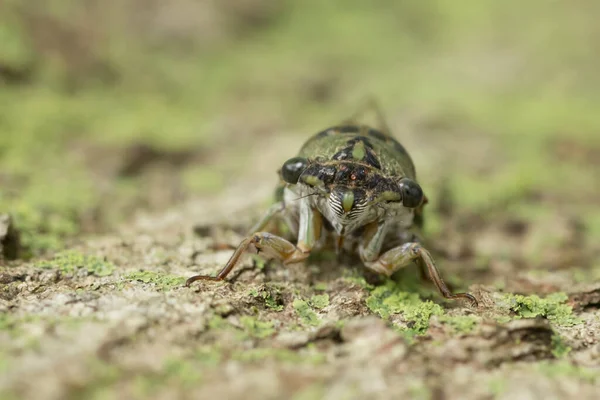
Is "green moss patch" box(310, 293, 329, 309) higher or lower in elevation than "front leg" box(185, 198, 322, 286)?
lower

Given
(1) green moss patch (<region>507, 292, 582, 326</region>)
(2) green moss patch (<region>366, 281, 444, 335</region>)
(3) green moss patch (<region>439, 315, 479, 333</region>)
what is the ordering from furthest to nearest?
(1) green moss patch (<region>507, 292, 582, 326</region>)
(2) green moss patch (<region>366, 281, 444, 335</region>)
(3) green moss patch (<region>439, 315, 479, 333</region>)

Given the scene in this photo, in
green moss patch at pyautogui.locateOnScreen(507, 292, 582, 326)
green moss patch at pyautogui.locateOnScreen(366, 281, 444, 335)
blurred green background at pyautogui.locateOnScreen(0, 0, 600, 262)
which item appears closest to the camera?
green moss patch at pyautogui.locateOnScreen(366, 281, 444, 335)

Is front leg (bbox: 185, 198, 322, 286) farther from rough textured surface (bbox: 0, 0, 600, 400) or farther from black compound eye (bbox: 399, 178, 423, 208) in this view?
black compound eye (bbox: 399, 178, 423, 208)

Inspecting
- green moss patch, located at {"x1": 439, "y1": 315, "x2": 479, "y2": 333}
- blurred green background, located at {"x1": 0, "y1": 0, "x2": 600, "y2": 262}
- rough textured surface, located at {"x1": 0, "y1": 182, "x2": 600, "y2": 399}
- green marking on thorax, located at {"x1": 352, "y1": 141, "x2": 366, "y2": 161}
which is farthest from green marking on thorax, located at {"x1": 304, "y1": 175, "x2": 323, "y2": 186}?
blurred green background, located at {"x1": 0, "y1": 0, "x2": 600, "y2": 262}

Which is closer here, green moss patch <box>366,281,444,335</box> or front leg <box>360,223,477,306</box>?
green moss patch <box>366,281,444,335</box>

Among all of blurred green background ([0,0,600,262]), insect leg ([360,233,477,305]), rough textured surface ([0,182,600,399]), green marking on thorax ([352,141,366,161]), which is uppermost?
blurred green background ([0,0,600,262])

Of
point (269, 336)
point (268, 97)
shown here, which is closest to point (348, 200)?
point (269, 336)

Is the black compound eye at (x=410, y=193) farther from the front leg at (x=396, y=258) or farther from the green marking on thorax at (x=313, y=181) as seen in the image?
the green marking on thorax at (x=313, y=181)
